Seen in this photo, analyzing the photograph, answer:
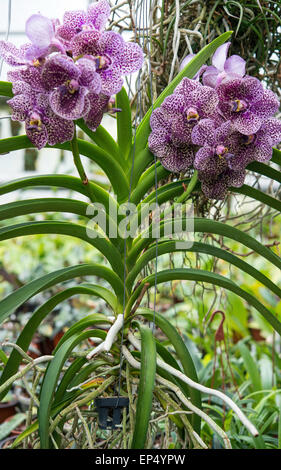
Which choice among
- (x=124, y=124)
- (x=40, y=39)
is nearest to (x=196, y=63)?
(x=124, y=124)

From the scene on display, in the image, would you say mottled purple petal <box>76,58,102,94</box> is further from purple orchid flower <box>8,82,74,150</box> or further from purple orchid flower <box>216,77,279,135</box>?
purple orchid flower <box>216,77,279,135</box>

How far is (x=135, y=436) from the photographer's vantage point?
0.58 m

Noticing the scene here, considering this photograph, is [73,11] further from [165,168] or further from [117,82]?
[165,168]

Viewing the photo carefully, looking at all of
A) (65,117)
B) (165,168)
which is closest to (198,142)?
(165,168)

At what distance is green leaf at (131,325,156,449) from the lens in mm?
575

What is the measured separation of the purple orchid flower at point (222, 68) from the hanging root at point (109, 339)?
0.38 metres

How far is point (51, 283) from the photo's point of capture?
2.09ft

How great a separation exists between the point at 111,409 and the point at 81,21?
56cm

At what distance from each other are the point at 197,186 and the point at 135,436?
0.38 meters

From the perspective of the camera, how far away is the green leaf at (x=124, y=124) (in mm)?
675

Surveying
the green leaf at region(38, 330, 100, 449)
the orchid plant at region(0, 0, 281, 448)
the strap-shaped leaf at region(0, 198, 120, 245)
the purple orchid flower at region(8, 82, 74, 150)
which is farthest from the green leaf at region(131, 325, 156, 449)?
the purple orchid flower at region(8, 82, 74, 150)

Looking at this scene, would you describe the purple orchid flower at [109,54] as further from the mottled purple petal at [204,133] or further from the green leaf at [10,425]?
the green leaf at [10,425]

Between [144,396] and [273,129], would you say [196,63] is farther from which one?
[144,396]

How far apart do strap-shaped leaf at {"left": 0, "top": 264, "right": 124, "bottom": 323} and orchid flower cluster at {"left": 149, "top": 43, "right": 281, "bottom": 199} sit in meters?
0.19
